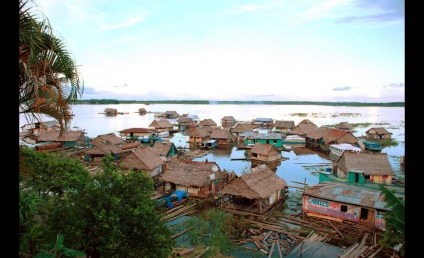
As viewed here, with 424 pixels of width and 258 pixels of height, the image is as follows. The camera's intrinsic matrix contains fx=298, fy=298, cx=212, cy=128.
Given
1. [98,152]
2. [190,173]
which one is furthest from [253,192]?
[98,152]

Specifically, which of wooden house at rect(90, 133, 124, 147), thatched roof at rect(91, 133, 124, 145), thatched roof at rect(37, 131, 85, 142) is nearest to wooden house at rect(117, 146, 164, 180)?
wooden house at rect(90, 133, 124, 147)

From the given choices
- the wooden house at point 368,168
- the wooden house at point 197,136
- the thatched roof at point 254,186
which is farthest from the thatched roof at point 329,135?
the thatched roof at point 254,186

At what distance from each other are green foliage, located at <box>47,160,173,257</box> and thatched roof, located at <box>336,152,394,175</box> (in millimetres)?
16175

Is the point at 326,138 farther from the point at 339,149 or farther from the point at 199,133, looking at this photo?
the point at 199,133

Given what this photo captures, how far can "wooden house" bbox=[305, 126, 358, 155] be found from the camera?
3531 cm

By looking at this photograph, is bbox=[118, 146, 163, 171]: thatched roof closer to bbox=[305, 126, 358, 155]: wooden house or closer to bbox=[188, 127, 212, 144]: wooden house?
bbox=[188, 127, 212, 144]: wooden house

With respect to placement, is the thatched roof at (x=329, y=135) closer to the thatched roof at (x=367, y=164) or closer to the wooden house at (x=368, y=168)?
the thatched roof at (x=367, y=164)

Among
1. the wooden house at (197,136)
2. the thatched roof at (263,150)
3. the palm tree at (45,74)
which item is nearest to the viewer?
the palm tree at (45,74)

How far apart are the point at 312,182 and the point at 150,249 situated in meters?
16.8

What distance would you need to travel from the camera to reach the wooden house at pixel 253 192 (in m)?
15.5

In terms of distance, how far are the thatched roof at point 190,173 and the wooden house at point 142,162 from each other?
2.28m
